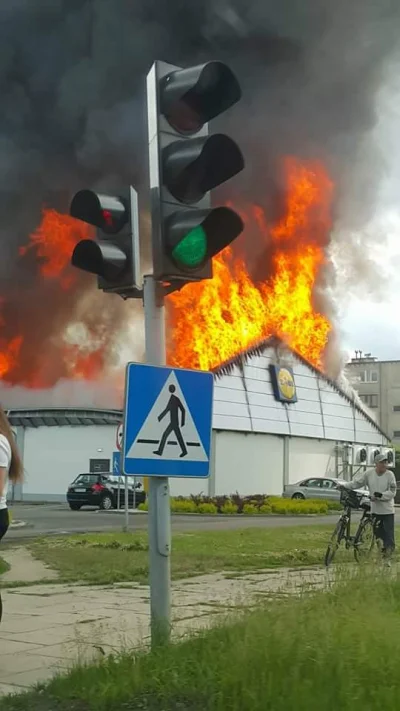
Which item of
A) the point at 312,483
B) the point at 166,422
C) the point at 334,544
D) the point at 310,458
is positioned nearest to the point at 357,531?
the point at 334,544

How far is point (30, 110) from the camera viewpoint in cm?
4178

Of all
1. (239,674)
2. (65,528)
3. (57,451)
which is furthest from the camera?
(57,451)

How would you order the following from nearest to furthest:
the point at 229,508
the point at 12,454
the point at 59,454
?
the point at 12,454, the point at 229,508, the point at 59,454

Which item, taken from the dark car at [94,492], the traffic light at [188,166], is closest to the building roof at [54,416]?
the dark car at [94,492]

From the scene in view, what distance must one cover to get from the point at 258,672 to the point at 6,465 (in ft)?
7.43

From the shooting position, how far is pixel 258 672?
15.6 ft

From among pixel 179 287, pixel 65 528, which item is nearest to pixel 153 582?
pixel 179 287

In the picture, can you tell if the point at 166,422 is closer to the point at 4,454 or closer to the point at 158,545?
the point at 158,545

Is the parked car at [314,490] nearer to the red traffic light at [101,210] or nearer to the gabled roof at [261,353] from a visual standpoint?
the gabled roof at [261,353]

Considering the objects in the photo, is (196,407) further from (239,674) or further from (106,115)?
(106,115)

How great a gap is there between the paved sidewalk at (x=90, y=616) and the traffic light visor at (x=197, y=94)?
3378 mm

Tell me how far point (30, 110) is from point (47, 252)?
6.90m

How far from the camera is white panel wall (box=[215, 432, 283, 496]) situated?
145ft

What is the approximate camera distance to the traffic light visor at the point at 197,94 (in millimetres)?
Result: 5434
